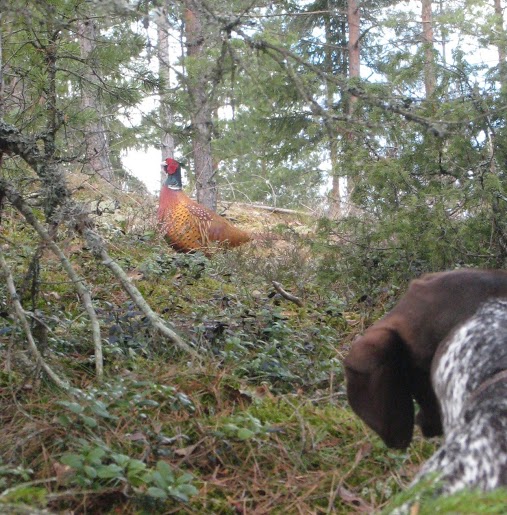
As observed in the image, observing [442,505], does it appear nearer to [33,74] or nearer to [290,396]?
[290,396]

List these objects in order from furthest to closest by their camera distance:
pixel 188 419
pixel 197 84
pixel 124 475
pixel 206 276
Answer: pixel 206 276
pixel 197 84
pixel 188 419
pixel 124 475

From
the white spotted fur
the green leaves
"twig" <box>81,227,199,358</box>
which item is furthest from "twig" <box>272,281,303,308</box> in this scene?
the white spotted fur

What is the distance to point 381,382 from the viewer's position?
2.76m

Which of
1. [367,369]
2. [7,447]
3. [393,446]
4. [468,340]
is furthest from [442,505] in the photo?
[7,447]

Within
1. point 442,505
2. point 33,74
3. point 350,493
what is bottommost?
point 350,493

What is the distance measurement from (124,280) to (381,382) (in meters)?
2.37

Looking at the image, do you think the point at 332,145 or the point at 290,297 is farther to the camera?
the point at 332,145

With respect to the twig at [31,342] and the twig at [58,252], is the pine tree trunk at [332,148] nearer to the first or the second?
the twig at [58,252]

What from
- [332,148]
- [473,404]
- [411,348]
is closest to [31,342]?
[411,348]

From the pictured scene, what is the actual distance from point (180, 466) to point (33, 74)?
3.09m

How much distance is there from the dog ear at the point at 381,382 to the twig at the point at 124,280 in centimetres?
199

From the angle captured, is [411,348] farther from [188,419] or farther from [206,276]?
[206,276]

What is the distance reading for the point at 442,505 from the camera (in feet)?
4.97

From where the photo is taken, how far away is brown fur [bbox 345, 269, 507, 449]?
2.63m
